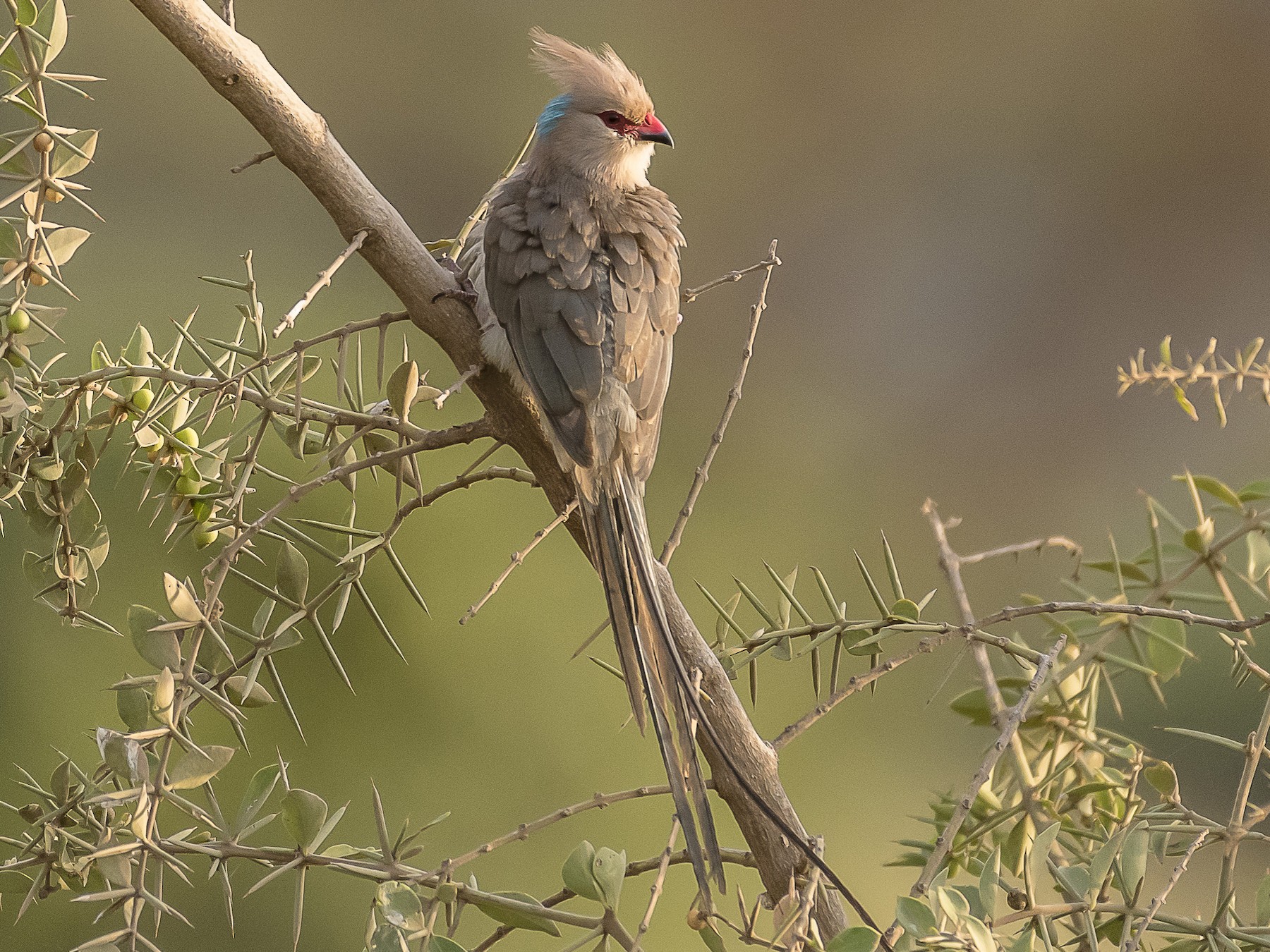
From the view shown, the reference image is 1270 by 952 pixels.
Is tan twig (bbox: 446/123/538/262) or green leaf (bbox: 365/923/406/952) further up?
tan twig (bbox: 446/123/538/262)

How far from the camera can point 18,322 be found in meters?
0.54

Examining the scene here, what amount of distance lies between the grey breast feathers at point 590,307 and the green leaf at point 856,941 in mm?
351

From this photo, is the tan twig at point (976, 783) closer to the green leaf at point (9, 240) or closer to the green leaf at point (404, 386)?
the green leaf at point (404, 386)

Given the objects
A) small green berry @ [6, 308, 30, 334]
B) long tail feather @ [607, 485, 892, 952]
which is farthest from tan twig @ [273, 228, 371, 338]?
long tail feather @ [607, 485, 892, 952]

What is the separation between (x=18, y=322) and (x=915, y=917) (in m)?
0.46

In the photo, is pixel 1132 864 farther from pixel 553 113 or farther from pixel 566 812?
pixel 553 113

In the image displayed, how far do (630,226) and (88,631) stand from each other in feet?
2.90

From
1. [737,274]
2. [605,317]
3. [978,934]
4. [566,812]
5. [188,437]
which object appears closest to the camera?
[978,934]

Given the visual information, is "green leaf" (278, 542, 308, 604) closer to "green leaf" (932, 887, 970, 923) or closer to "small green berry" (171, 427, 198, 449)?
"small green berry" (171, 427, 198, 449)

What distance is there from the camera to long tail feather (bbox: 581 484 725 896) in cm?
48

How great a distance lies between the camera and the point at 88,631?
54.5 inches

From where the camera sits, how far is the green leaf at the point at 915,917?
41 centimetres

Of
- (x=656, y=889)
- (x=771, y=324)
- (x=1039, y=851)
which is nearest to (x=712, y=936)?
(x=656, y=889)

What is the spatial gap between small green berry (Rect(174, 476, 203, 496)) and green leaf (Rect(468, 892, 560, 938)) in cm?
27
